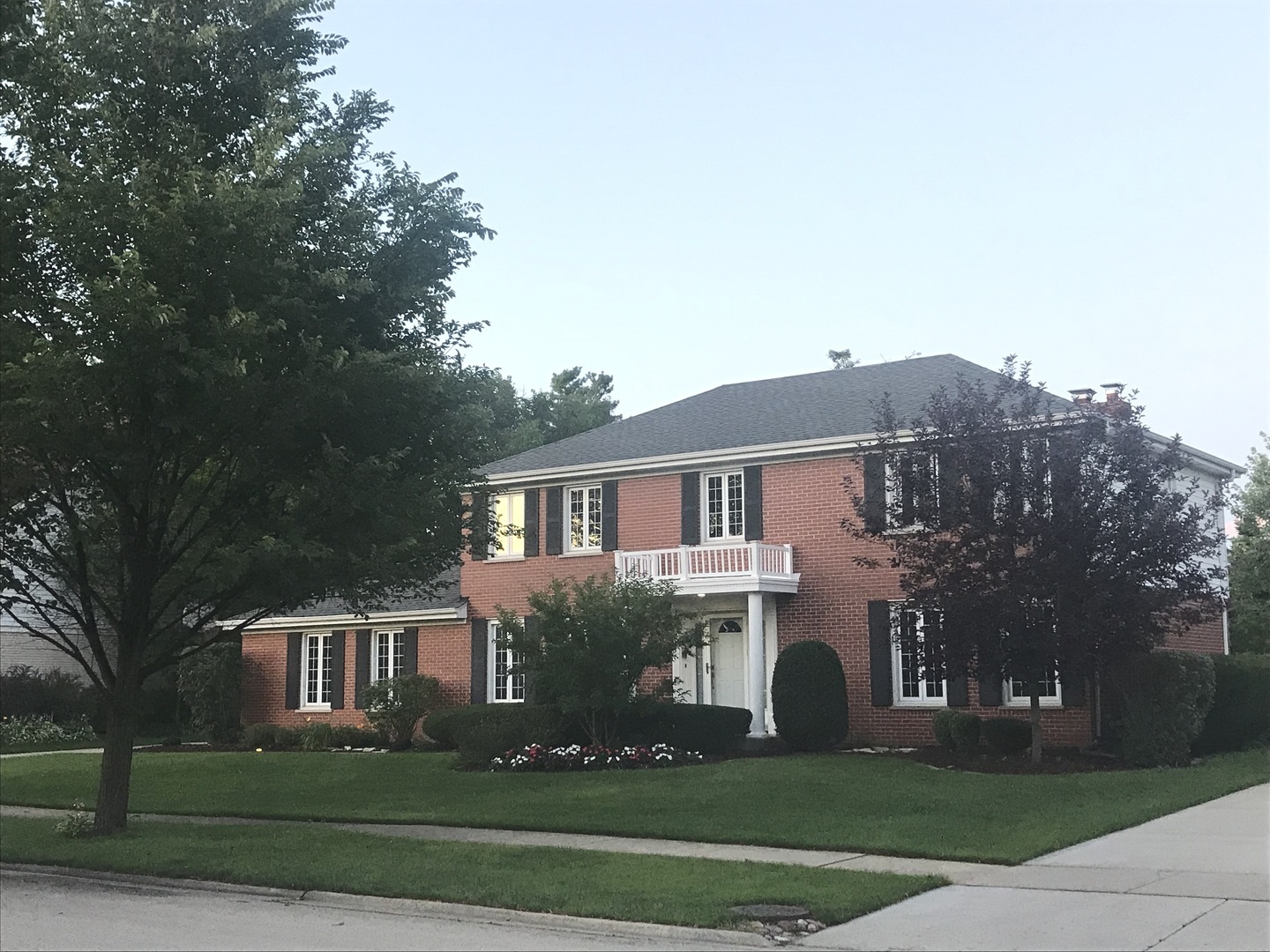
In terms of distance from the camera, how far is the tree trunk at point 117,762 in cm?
1606

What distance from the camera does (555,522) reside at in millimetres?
30719

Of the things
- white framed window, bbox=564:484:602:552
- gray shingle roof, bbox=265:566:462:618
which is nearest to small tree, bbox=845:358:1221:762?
white framed window, bbox=564:484:602:552

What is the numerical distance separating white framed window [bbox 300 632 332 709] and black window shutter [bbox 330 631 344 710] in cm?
34

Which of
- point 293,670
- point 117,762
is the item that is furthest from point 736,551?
point 293,670

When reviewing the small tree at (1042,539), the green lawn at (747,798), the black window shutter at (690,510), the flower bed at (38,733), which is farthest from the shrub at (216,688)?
the small tree at (1042,539)

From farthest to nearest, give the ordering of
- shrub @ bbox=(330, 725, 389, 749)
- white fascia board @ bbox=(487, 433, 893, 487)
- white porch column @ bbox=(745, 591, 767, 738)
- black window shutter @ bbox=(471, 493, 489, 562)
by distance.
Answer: shrub @ bbox=(330, 725, 389, 749) < white fascia board @ bbox=(487, 433, 893, 487) < white porch column @ bbox=(745, 591, 767, 738) < black window shutter @ bbox=(471, 493, 489, 562)

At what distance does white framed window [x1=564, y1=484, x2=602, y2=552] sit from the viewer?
1192 inches

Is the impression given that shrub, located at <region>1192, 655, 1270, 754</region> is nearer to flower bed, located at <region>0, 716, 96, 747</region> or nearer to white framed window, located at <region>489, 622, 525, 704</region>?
white framed window, located at <region>489, 622, 525, 704</region>

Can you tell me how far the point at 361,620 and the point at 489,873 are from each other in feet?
70.2

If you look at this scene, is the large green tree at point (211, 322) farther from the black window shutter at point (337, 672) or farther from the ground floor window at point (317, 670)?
the ground floor window at point (317, 670)

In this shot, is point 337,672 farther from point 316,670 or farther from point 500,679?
point 500,679

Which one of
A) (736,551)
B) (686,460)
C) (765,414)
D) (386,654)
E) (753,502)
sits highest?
(765,414)

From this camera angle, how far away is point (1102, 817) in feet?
51.1

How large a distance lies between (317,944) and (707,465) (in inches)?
777
